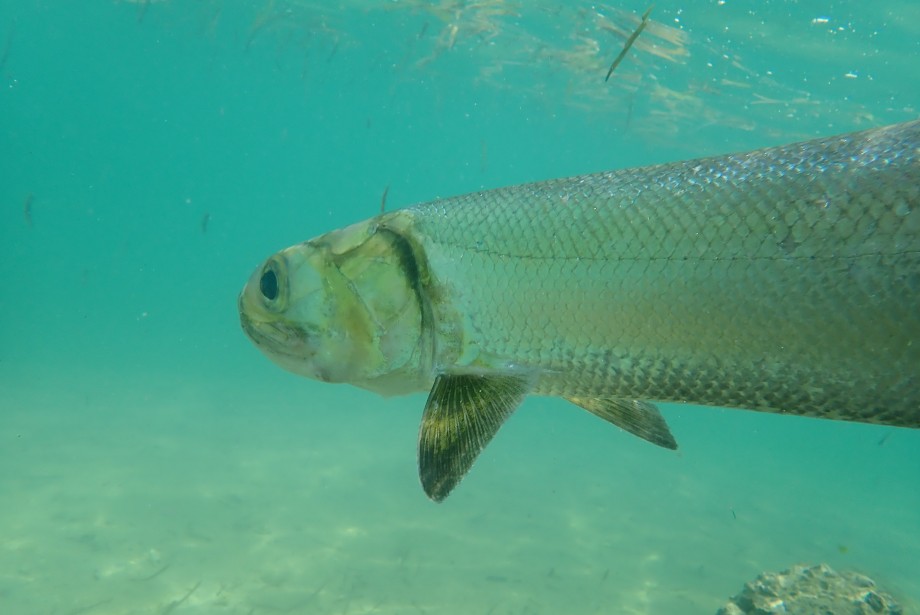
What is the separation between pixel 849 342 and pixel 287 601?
7.38m

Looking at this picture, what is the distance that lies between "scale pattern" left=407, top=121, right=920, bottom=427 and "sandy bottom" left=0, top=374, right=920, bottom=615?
22.1 feet

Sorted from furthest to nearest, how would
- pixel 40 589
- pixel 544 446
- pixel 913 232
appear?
pixel 544 446
pixel 40 589
pixel 913 232

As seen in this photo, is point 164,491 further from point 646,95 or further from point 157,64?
point 157,64

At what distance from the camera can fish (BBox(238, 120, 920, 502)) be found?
119 cm

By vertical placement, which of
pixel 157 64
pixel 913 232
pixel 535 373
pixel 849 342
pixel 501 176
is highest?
pixel 913 232

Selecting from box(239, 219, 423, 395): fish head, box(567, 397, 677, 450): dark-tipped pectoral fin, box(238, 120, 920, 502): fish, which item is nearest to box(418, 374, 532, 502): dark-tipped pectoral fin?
box(238, 120, 920, 502): fish

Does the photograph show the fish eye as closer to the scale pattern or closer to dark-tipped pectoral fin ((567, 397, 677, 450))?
the scale pattern

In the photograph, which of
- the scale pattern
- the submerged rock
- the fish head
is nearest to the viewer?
the scale pattern

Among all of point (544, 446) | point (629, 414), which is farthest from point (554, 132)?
point (629, 414)

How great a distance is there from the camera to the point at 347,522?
1013cm

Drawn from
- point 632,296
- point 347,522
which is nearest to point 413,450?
point 347,522

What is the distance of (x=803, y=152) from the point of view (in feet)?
4.43

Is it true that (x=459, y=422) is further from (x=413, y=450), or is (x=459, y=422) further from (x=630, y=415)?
(x=413, y=450)

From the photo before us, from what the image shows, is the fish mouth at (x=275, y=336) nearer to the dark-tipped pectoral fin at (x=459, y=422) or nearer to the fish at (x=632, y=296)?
the fish at (x=632, y=296)
